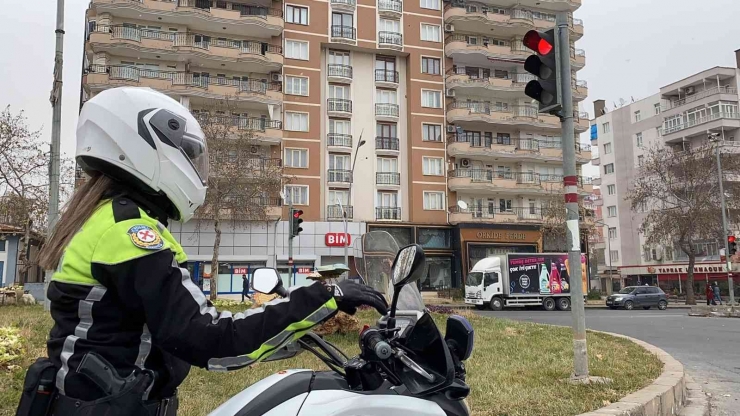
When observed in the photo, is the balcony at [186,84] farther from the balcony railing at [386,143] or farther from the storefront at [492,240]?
the storefront at [492,240]

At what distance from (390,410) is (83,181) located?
51.7 inches

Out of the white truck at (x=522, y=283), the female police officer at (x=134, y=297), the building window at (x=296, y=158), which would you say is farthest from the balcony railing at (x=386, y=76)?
the female police officer at (x=134, y=297)

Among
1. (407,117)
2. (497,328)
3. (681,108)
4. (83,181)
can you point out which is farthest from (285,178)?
(681,108)

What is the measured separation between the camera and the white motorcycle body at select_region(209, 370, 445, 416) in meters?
1.61

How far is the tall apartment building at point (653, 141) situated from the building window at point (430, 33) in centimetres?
2174

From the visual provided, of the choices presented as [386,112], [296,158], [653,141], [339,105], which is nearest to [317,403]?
[296,158]

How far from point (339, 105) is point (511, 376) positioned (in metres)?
30.6

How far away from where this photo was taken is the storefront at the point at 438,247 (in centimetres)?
3491

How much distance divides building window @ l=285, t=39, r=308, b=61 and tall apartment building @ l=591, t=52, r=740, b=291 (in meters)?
29.3

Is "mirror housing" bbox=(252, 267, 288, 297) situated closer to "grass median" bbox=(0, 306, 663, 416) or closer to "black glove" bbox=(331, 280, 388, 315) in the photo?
"black glove" bbox=(331, 280, 388, 315)

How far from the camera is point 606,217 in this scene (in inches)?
2365

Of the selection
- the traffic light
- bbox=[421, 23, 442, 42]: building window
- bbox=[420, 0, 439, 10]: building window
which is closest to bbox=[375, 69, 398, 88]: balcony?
bbox=[421, 23, 442, 42]: building window

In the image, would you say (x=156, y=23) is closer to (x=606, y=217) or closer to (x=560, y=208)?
(x=560, y=208)

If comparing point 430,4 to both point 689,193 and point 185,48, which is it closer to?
point 185,48
